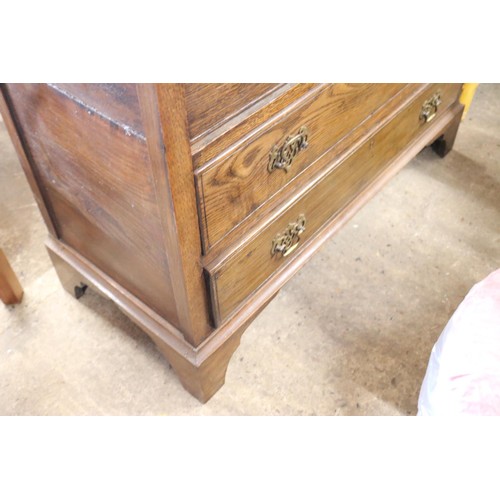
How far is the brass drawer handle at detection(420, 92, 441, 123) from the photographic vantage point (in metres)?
1.38

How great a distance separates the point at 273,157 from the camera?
34.1 inches

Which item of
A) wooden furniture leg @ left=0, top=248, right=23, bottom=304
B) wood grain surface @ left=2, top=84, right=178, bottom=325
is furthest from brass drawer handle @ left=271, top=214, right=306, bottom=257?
wooden furniture leg @ left=0, top=248, right=23, bottom=304

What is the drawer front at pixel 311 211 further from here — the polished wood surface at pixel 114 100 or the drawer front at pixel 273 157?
the polished wood surface at pixel 114 100

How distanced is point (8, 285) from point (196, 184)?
2.50 feet

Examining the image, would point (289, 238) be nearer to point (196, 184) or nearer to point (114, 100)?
point (196, 184)

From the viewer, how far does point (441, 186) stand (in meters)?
1.63

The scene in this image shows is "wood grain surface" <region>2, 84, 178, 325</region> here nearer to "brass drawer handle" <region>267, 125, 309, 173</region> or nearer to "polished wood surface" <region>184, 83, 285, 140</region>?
"polished wood surface" <region>184, 83, 285, 140</region>

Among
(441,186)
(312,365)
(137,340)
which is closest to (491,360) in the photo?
(312,365)

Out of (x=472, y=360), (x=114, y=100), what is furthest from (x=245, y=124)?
(x=472, y=360)

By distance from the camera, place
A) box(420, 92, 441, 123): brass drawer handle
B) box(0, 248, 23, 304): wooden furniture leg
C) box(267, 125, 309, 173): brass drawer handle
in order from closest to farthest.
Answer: box(267, 125, 309, 173): brass drawer handle < box(0, 248, 23, 304): wooden furniture leg < box(420, 92, 441, 123): brass drawer handle

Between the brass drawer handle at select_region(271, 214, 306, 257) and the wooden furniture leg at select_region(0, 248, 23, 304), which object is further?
the wooden furniture leg at select_region(0, 248, 23, 304)

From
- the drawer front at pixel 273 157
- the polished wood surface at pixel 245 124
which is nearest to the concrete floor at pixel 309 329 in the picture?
the drawer front at pixel 273 157

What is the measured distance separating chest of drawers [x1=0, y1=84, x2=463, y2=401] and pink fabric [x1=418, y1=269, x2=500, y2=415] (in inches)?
14.7

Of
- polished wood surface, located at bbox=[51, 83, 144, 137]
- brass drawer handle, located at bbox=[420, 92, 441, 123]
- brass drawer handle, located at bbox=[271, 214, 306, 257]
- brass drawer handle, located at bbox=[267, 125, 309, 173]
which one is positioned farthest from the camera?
brass drawer handle, located at bbox=[420, 92, 441, 123]
